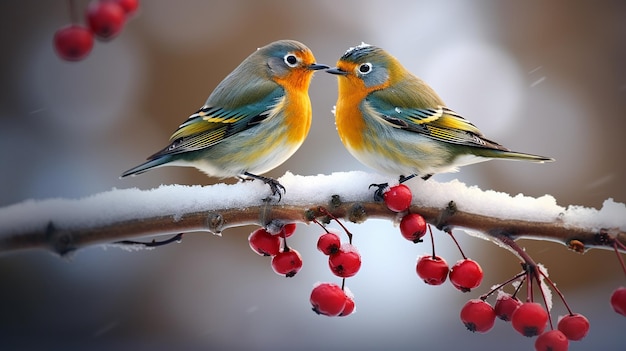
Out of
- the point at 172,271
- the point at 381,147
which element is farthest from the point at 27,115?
the point at 381,147

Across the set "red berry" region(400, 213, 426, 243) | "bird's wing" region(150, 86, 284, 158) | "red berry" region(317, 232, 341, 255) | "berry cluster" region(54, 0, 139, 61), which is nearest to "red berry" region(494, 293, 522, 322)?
"red berry" region(400, 213, 426, 243)

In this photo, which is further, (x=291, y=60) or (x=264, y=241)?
(x=291, y=60)

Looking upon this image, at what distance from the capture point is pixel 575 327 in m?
1.07

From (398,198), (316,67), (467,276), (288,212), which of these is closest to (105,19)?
(288,212)

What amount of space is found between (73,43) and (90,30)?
4 cm

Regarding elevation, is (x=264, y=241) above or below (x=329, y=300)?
above

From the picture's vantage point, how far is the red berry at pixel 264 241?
117cm

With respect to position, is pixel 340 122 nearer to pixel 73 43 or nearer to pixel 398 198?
pixel 398 198

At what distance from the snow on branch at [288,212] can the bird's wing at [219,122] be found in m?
0.31

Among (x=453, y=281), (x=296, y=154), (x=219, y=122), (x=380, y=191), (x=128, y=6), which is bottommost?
(x=453, y=281)

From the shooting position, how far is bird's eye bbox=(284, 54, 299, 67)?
1.51 meters

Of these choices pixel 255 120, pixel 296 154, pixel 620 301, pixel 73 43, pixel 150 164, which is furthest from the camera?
pixel 296 154

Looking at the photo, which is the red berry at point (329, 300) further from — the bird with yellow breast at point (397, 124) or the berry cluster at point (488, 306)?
the bird with yellow breast at point (397, 124)

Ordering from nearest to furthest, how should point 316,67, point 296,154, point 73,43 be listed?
point 73,43, point 316,67, point 296,154
